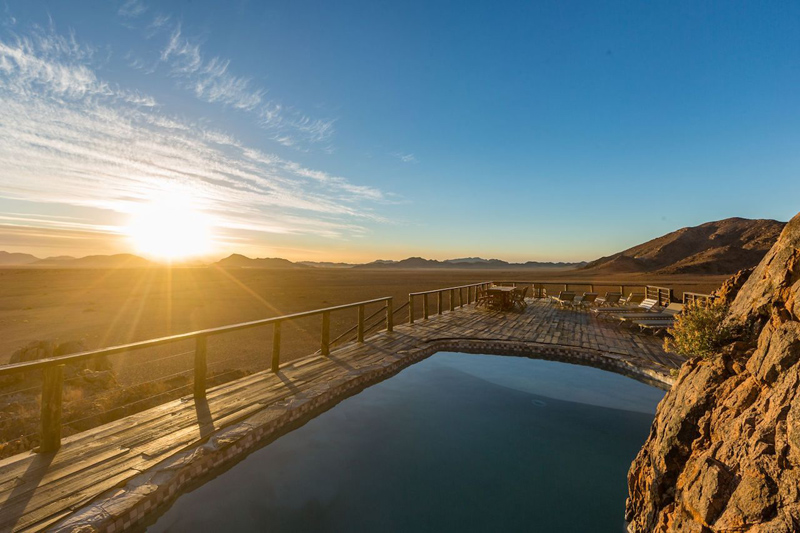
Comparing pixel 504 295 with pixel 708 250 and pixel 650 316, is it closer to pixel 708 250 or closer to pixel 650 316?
pixel 650 316

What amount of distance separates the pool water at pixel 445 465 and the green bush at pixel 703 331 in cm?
219

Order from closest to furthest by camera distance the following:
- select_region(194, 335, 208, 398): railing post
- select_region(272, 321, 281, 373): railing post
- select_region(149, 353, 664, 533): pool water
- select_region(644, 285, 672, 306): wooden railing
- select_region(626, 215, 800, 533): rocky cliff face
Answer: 1. select_region(626, 215, 800, 533): rocky cliff face
2. select_region(149, 353, 664, 533): pool water
3. select_region(194, 335, 208, 398): railing post
4. select_region(272, 321, 281, 373): railing post
5. select_region(644, 285, 672, 306): wooden railing

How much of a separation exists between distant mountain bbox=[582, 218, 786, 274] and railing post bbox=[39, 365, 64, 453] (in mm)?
66440

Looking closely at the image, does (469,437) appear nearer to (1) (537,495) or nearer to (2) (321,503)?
(1) (537,495)

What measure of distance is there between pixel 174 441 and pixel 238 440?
68 centimetres

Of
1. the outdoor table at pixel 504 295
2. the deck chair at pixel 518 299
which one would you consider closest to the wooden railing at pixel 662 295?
the deck chair at pixel 518 299

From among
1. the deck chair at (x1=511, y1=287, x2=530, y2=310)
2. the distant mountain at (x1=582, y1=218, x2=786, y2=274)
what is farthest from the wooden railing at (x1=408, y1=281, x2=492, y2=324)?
the distant mountain at (x1=582, y1=218, x2=786, y2=274)

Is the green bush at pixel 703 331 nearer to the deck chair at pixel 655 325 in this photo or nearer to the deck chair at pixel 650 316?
the deck chair at pixel 655 325

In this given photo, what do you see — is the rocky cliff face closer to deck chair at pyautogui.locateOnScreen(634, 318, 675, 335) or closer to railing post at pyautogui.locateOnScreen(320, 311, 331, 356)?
railing post at pyautogui.locateOnScreen(320, 311, 331, 356)

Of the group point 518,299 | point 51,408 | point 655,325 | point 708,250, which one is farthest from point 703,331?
point 708,250

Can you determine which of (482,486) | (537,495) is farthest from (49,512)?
(537,495)

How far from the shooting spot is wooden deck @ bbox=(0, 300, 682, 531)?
2906 millimetres

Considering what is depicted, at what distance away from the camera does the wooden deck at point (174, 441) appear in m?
2.91

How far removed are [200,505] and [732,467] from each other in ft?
15.6
